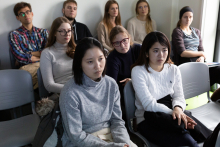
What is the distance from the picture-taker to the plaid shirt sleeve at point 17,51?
2.58 m

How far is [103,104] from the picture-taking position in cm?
121

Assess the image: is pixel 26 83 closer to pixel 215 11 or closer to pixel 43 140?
pixel 43 140

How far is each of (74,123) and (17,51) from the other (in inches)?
74.9

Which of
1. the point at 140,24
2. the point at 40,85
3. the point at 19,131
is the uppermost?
the point at 140,24

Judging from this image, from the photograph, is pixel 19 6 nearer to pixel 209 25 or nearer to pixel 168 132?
pixel 168 132

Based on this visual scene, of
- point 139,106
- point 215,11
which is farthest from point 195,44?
point 139,106

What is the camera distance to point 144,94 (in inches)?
52.2

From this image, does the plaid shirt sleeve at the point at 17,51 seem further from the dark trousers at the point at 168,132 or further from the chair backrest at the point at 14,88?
the dark trousers at the point at 168,132

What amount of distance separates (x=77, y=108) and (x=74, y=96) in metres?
0.07

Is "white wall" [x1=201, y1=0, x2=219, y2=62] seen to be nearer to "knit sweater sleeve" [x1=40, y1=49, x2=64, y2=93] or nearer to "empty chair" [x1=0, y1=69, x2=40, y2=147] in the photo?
"knit sweater sleeve" [x1=40, y1=49, x2=64, y2=93]

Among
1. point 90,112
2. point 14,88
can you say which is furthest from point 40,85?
point 90,112

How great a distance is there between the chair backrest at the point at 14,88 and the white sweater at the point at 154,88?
2.91ft

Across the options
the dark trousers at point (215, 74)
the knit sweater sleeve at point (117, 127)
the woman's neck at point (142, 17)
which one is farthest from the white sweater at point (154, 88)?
the woman's neck at point (142, 17)

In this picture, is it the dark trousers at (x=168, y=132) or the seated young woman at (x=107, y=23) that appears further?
the seated young woman at (x=107, y=23)
